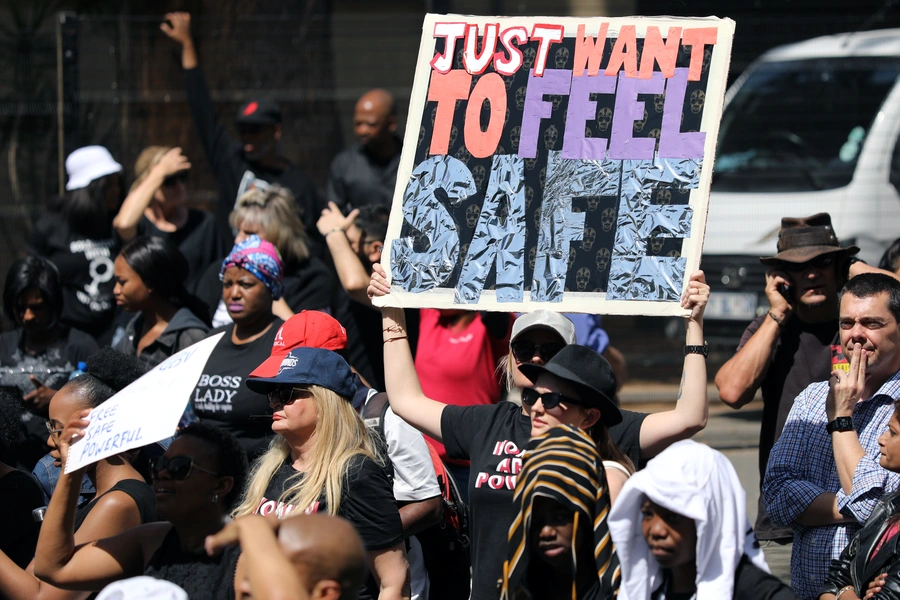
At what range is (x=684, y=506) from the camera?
10.2 ft

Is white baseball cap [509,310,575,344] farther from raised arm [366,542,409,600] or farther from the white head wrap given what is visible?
the white head wrap

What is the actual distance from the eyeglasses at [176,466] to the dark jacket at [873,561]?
6.81 feet

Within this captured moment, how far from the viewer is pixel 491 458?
3.92 meters

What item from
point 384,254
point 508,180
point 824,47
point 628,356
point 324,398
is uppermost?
point 824,47

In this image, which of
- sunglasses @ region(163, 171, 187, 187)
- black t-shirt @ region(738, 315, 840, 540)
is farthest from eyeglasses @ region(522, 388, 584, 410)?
sunglasses @ region(163, 171, 187, 187)

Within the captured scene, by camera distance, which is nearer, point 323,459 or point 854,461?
point 323,459

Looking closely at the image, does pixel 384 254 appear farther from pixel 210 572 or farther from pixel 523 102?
pixel 210 572

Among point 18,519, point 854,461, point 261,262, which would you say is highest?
point 261,262

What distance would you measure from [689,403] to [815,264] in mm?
1401

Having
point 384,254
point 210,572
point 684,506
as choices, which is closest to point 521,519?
point 684,506

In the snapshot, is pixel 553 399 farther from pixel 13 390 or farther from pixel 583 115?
pixel 13 390

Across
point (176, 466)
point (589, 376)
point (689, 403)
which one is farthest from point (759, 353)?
point (176, 466)

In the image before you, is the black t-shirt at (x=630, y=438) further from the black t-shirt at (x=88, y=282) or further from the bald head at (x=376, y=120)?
the bald head at (x=376, y=120)

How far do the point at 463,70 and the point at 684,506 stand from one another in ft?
6.84
